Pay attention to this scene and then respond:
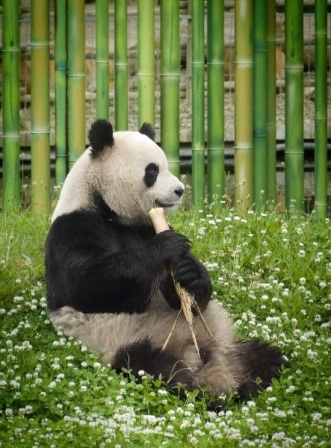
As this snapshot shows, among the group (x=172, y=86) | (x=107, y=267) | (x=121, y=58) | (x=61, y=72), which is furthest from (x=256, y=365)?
(x=61, y=72)

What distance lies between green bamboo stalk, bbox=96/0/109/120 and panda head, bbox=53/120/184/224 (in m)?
2.51

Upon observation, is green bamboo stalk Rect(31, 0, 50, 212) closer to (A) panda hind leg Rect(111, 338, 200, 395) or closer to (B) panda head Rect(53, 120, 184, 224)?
(B) panda head Rect(53, 120, 184, 224)

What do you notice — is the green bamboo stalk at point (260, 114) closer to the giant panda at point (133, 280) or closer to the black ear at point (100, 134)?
the giant panda at point (133, 280)

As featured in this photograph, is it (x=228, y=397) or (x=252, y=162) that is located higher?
(x=252, y=162)

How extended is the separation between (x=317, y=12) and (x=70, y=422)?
14.2 ft

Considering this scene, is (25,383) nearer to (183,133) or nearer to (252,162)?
(252,162)

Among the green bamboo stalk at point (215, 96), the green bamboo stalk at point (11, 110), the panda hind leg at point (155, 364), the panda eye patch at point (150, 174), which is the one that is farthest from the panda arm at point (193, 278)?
the green bamboo stalk at point (11, 110)

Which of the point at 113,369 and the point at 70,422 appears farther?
the point at 113,369

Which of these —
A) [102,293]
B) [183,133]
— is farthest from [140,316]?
[183,133]

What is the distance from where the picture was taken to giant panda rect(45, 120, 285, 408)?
192 inches

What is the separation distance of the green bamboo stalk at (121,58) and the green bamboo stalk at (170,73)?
0.88ft

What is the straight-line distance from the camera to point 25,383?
4.82m

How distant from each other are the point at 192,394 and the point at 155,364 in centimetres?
26

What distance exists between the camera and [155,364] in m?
4.85
